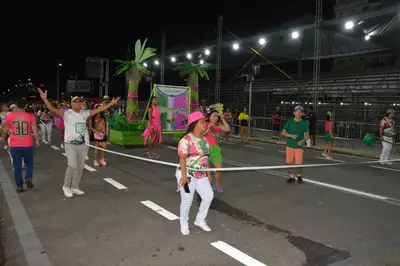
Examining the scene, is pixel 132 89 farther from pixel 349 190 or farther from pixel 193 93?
pixel 349 190

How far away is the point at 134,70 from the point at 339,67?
20854 mm

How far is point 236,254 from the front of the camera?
423 cm

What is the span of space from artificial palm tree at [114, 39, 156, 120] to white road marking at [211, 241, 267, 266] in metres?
13.0

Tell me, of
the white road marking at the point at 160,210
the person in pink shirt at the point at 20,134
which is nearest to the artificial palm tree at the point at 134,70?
the person in pink shirt at the point at 20,134

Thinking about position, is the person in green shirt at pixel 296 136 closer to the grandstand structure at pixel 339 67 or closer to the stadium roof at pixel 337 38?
the grandstand structure at pixel 339 67

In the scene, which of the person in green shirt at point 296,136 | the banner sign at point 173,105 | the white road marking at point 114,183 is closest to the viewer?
the white road marking at point 114,183

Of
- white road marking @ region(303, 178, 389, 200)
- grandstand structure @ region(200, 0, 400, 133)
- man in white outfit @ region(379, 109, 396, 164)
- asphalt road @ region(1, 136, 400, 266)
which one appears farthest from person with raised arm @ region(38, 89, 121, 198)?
grandstand structure @ region(200, 0, 400, 133)

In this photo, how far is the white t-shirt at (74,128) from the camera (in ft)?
21.3

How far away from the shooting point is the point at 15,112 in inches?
272

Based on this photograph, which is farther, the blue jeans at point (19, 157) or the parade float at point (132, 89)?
the parade float at point (132, 89)

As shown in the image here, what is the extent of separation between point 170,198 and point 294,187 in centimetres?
276

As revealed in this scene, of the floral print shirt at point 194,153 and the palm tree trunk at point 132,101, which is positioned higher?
the palm tree trunk at point 132,101

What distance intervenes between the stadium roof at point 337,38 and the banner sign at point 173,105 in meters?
9.72

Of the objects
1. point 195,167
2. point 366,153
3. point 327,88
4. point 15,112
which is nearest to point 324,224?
point 195,167
